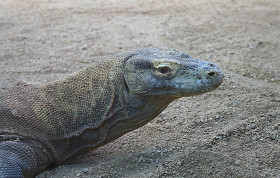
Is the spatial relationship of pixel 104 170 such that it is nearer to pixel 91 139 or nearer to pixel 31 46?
pixel 91 139

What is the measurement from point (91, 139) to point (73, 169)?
0.31 meters

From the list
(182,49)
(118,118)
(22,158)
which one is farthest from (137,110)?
(182,49)

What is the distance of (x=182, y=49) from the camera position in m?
6.40

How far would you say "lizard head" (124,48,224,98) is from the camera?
312 cm

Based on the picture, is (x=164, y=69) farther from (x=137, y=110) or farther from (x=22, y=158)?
(x=22, y=158)

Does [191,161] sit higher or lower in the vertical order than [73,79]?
lower

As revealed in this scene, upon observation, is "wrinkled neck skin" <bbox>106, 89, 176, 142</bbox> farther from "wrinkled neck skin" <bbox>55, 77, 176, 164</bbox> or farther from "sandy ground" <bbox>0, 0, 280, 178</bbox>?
"sandy ground" <bbox>0, 0, 280, 178</bbox>

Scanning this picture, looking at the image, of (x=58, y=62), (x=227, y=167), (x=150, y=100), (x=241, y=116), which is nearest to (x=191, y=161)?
(x=227, y=167)

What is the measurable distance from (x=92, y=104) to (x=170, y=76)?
72 centimetres

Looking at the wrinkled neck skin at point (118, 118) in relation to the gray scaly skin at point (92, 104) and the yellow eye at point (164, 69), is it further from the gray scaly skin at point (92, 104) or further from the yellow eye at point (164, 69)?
the yellow eye at point (164, 69)

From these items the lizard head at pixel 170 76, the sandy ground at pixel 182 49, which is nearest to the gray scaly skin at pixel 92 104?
the lizard head at pixel 170 76

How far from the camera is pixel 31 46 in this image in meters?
6.59

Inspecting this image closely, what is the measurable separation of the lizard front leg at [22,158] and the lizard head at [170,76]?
1.00 meters

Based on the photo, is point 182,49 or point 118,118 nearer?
point 118,118
